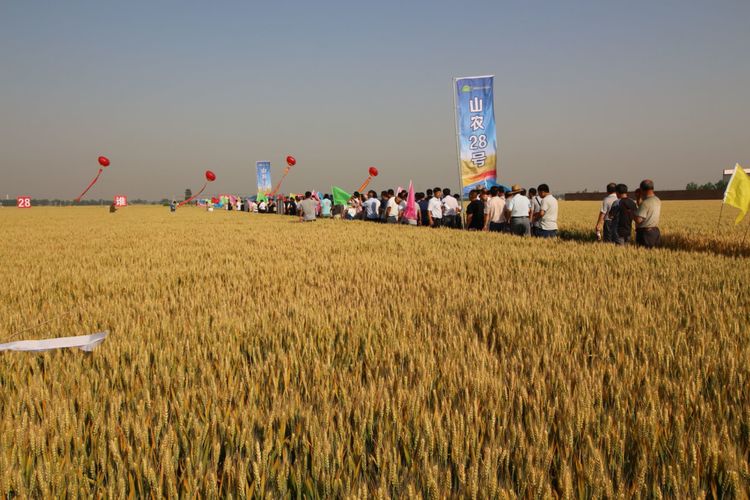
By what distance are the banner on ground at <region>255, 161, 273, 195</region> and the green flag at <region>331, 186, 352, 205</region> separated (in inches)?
558

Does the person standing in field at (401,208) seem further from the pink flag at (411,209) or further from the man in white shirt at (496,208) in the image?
the man in white shirt at (496,208)

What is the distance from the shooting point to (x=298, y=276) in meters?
6.28

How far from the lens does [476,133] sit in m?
14.2

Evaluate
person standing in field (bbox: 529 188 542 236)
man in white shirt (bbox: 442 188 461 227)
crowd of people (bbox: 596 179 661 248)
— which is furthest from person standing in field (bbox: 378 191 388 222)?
crowd of people (bbox: 596 179 661 248)

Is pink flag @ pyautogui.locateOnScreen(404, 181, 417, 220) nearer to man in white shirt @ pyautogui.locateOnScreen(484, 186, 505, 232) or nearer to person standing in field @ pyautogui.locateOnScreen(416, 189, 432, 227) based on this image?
person standing in field @ pyautogui.locateOnScreen(416, 189, 432, 227)

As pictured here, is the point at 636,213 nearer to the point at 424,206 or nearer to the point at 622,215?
the point at 622,215

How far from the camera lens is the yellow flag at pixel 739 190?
798 centimetres

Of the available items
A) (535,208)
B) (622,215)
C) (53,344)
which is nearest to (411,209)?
(535,208)

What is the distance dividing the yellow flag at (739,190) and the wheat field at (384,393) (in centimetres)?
406

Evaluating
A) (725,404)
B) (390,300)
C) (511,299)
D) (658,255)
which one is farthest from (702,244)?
(725,404)

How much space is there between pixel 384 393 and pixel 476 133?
13.2 meters

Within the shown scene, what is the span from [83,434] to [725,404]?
2833 mm

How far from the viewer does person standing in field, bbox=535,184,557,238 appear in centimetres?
1080

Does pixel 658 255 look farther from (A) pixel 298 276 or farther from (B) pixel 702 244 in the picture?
(A) pixel 298 276
